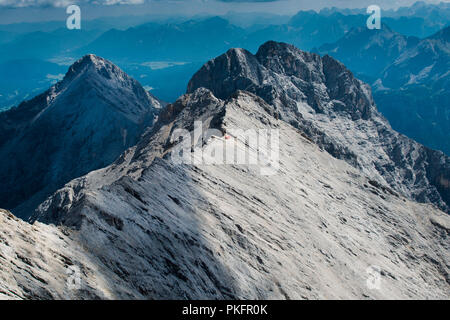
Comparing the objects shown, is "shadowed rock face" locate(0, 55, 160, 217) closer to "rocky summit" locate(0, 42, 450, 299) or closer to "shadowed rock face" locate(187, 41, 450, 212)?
"shadowed rock face" locate(187, 41, 450, 212)

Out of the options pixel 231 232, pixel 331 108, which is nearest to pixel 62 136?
pixel 331 108

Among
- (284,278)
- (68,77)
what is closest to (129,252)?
(284,278)

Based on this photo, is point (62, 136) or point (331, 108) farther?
point (62, 136)

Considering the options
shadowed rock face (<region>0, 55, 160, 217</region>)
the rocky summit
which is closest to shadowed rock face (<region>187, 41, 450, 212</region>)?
shadowed rock face (<region>0, 55, 160, 217</region>)

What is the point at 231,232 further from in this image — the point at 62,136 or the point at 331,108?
the point at 62,136

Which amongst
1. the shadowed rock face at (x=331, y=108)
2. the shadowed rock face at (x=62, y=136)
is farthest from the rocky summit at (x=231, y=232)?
the shadowed rock face at (x=62, y=136)

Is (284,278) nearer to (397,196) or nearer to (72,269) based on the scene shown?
(72,269)

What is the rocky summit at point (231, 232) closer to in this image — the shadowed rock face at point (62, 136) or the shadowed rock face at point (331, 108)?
the shadowed rock face at point (331, 108)
